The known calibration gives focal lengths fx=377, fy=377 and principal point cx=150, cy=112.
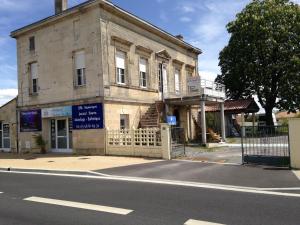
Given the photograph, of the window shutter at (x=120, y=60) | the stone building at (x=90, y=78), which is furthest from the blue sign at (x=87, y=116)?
the window shutter at (x=120, y=60)

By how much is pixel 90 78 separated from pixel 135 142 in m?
4.81

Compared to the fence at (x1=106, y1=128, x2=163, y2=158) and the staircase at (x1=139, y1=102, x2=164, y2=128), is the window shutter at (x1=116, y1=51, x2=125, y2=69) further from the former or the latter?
the fence at (x1=106, y1=128, x2=163, y2=158)

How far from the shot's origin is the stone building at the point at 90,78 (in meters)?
20.5

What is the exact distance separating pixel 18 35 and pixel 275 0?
2474 centimetres

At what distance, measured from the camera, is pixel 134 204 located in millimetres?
7777

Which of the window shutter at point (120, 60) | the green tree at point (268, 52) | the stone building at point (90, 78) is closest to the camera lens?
the stone building at point (90, 78)

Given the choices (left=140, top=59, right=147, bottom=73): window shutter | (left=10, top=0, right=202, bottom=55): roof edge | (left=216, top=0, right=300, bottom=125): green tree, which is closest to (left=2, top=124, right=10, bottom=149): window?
(left=10, top=0, right=202, bottom=55): roof edge

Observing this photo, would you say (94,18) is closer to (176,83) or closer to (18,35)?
(18,35)

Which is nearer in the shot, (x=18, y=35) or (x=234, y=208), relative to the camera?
(x=234, y=208)

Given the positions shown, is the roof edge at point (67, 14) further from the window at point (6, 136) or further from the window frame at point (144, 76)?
the window at point (6, 136)

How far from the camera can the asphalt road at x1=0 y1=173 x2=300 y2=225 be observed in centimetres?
651

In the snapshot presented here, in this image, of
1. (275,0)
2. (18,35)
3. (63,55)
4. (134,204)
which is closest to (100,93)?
(63,55)

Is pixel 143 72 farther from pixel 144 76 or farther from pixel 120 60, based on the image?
pixel 120 60

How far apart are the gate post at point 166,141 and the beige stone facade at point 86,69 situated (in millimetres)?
4145
